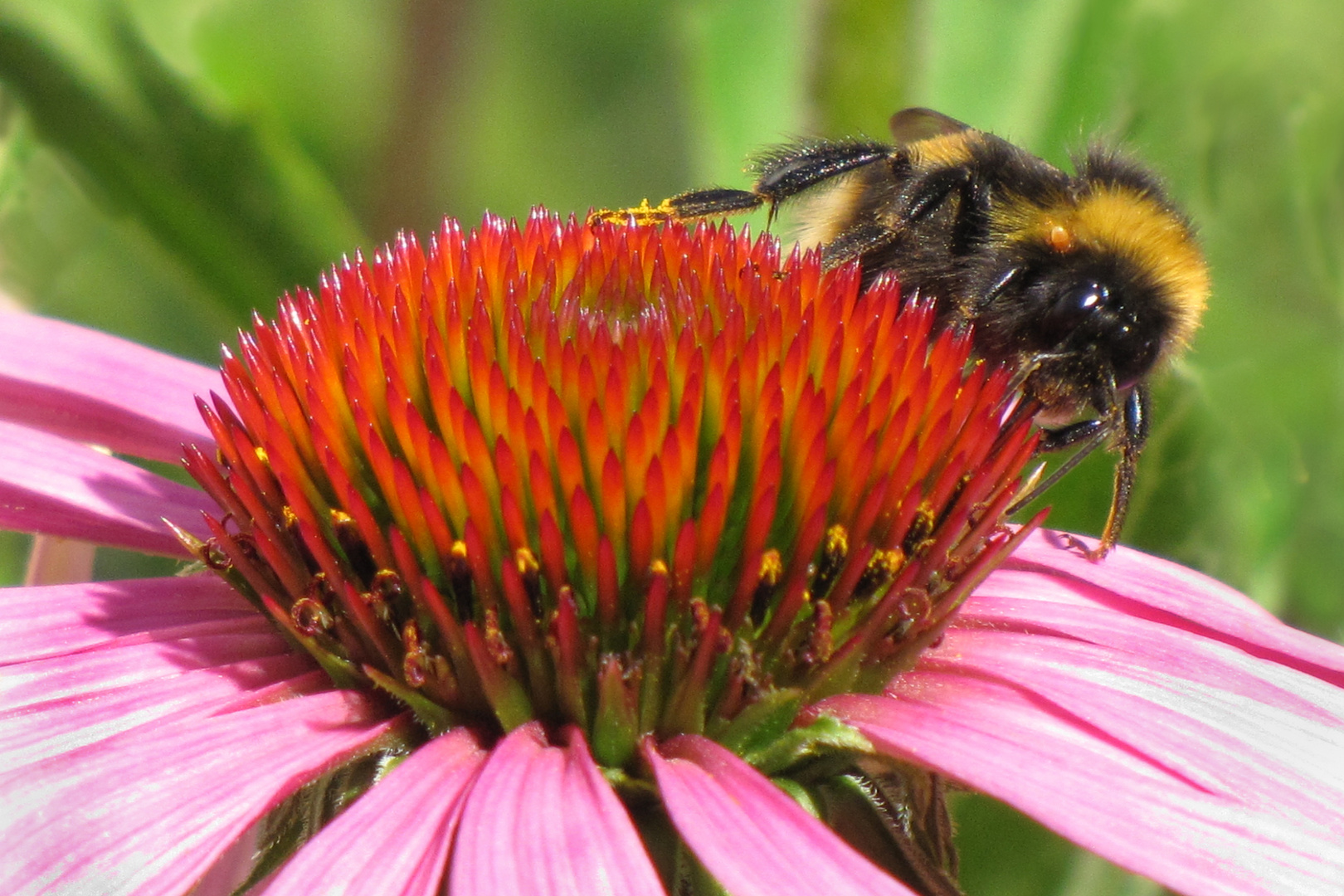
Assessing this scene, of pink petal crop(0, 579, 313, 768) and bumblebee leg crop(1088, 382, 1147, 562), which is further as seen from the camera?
bumblebee leg crop(1088, 382, 1147, 562)

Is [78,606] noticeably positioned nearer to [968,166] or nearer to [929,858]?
[929,858]

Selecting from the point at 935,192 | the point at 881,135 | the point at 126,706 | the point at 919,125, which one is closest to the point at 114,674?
the point at 126,706

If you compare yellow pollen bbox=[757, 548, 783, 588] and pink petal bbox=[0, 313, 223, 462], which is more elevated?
pink petal bbox=[0, 313, 223, 462]

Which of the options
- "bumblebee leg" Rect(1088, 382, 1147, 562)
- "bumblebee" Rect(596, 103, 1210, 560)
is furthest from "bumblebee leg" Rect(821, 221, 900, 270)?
"bumblebee leg" Rect(1088, 382, 1147, 562)

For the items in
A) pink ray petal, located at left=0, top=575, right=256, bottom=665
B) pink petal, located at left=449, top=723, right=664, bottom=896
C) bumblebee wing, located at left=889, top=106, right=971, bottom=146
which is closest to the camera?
pink petal, located at left=449, top=723, right=664, bottom=896

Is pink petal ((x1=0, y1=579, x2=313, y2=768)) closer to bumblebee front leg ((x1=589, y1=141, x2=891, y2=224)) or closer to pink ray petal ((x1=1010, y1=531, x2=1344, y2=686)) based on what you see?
bumblebee front leg ((x1=589, y1=141, x2=891, y2=224))

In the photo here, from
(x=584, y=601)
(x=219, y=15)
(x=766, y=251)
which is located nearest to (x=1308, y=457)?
(x=766, y=251)

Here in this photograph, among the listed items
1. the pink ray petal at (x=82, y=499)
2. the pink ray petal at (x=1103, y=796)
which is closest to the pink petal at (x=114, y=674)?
the pink ray petal at (x=82, y=499)
